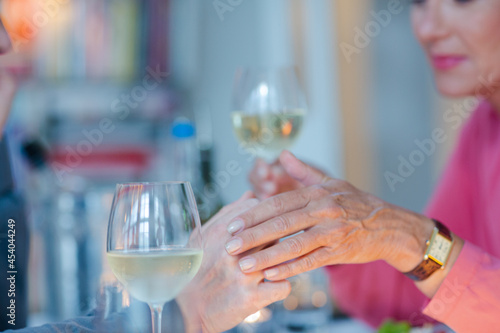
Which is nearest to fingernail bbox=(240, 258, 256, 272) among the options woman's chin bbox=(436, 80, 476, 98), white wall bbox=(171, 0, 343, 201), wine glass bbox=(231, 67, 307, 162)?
wine glass bbox=(231, 67, 307, 162)

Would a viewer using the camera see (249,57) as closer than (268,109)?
No

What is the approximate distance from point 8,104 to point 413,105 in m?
2.09

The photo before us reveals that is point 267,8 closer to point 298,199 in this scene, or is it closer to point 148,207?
point 298,199

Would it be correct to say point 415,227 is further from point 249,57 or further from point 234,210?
point 249,57

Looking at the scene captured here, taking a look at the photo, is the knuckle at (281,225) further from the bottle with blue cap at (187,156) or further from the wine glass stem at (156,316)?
the bottle with blue cap at (187,156)

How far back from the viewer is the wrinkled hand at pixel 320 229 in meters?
0.65

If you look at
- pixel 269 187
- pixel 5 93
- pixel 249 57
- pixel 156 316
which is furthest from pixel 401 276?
pixel 249 57

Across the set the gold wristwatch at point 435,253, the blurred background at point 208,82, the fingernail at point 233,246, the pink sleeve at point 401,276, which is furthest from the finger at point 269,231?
the blurred background at point 208,82

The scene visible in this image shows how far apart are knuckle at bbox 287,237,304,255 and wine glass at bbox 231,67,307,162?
14.5 inches

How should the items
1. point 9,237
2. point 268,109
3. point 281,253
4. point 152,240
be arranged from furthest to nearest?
point 268,109
point 9,237
point 281,253
point 152,240

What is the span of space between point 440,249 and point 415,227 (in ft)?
0.17

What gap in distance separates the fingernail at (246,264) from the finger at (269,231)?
0.5 inches

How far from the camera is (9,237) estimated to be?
29.4 inches

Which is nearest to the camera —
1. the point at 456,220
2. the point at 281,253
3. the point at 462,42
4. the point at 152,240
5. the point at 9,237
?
the point at 152,240
